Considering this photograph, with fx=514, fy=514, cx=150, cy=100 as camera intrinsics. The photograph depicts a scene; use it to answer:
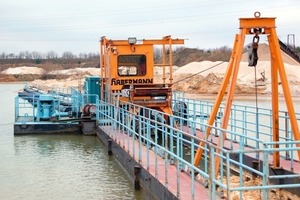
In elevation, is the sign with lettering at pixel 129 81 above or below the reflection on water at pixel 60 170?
above

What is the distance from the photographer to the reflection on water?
35.3ft

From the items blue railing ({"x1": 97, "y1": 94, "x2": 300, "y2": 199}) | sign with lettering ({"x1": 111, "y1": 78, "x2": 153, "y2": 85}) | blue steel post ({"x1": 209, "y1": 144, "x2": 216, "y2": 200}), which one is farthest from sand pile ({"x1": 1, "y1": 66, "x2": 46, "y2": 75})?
blue steel post ({"x1": 209, "y1": 144, "x2": 216, "y2": 200})

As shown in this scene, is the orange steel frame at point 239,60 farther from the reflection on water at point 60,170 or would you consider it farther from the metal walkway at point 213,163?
the reflection on water at point 60,170

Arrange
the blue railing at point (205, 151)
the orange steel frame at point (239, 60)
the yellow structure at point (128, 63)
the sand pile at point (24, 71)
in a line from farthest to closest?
1. the sand pile at point (24, 71)
2. the yellow structure at point (128, 63)
3. the orange steel frame at point (239, 60)
4. the blue railing at point (205, 151)

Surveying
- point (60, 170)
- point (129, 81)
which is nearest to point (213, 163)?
point (60, 170)

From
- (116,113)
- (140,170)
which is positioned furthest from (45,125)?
(140,170)

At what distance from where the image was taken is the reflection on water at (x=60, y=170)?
1075 centimetres

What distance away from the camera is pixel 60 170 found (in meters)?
13.0

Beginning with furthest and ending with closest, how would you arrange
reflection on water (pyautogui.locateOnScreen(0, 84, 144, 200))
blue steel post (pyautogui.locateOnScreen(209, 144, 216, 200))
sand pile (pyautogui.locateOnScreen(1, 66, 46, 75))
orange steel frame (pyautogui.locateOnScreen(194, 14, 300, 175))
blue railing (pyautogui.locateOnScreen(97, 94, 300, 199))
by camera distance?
sand pile (pyautogui.locateOnScreen(1, 66, 46, 75)) → reflection on water (pyautogui.locateOnScreen(0, 84, 144, 200)) → orange steel frame (pyautogui.locateOnScreen(194, 14, 300, 175)) → blue steel post (pyautogui.locateOnScreen(209, 144, 216, 200)) → blue railing (pyautogui.locateOnScreen(97, 94, 300, 199))

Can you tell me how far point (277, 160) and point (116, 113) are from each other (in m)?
6.36

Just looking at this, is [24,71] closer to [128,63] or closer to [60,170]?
[128,63]

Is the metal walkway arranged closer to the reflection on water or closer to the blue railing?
the blue railing

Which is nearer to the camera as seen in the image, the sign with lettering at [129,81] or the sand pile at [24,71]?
the sign with lettering at [129,81]

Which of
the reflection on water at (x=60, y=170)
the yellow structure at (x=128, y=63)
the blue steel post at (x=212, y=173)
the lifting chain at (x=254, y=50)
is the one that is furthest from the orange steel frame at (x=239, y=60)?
the yellow structure at (x=128, y=63)
